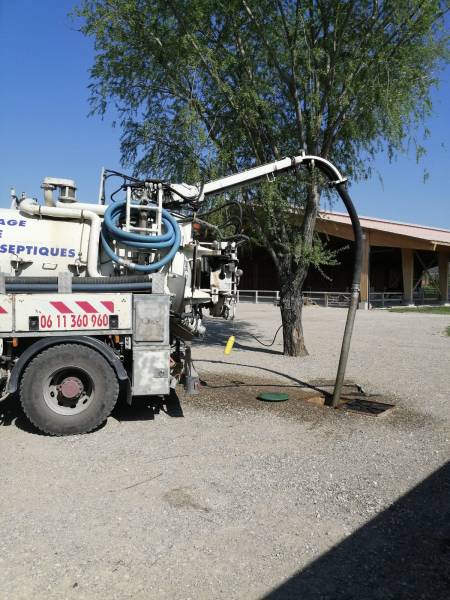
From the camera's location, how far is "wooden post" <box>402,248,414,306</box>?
98.6 feet

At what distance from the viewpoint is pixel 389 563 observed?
359 cm

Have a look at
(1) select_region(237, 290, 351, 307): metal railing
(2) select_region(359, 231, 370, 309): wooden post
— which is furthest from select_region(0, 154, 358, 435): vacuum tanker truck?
(1) select_region(237, 290, 351, 307): metal railing

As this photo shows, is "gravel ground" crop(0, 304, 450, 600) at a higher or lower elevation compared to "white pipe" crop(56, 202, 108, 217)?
lower

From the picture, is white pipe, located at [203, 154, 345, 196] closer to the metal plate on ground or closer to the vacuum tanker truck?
the vacuum tanker truck

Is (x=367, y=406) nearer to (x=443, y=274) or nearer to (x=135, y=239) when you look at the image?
(x=135, y=239)

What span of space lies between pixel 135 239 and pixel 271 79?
7110 millimetres

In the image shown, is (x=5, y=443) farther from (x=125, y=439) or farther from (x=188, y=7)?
(x=188, y=7)

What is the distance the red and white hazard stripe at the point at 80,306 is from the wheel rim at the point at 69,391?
2.16ft

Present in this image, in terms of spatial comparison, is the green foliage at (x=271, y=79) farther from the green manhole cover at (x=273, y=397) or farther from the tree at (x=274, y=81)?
the green manhole cover at (x=273, y=397)

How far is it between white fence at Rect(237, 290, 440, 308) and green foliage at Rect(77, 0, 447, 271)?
17.9 meters

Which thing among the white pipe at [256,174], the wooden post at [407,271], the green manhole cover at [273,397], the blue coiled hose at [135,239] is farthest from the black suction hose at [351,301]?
the wooden post at [407,271]

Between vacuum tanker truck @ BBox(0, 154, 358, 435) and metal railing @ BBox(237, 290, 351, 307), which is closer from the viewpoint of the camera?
vacuum tanker truck @ BBox(0, 154, 358, 435)

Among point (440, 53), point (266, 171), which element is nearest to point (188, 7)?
point (266, 171)

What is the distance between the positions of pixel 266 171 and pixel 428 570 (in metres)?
6.61
